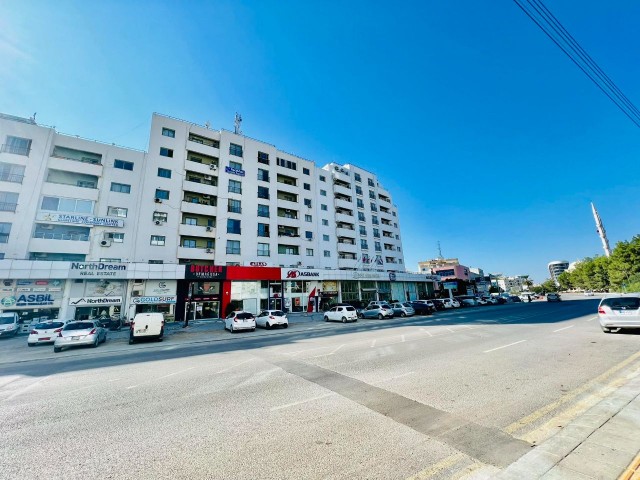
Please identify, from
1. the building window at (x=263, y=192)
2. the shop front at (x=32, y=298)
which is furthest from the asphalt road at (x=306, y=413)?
the building window at (x=263, y=192)

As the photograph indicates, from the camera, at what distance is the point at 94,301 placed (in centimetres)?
2819

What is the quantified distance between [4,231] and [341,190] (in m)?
44.2

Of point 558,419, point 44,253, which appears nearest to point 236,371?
point 558,419

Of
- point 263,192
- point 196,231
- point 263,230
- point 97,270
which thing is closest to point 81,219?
point 97,270

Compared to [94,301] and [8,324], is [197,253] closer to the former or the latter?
[94,301]

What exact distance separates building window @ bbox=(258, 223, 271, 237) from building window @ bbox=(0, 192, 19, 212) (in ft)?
81.3

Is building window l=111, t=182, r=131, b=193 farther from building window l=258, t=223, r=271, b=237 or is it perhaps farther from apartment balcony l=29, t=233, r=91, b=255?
building window l=258, t=223, r=271, b=237

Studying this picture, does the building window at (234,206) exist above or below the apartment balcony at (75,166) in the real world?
below

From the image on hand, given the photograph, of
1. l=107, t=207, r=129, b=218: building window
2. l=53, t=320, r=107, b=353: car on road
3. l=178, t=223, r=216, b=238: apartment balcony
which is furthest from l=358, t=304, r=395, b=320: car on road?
l=107, t=207, r=129, b=218: building window

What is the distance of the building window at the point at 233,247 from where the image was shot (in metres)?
37.0

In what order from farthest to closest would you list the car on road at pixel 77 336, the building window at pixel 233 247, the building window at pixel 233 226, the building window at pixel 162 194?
the building window at pixel 233 226 < the building window at pixel 233 247 < the building window at pixel 162 194 < the car on road at pixel 77 336

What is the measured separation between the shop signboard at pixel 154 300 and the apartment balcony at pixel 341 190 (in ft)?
107

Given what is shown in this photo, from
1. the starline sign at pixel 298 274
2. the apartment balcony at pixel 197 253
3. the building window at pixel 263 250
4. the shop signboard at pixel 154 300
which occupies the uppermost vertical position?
the building window at pixel 263 250

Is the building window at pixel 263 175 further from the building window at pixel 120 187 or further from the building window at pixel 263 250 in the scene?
the building window at pixel 120 187
